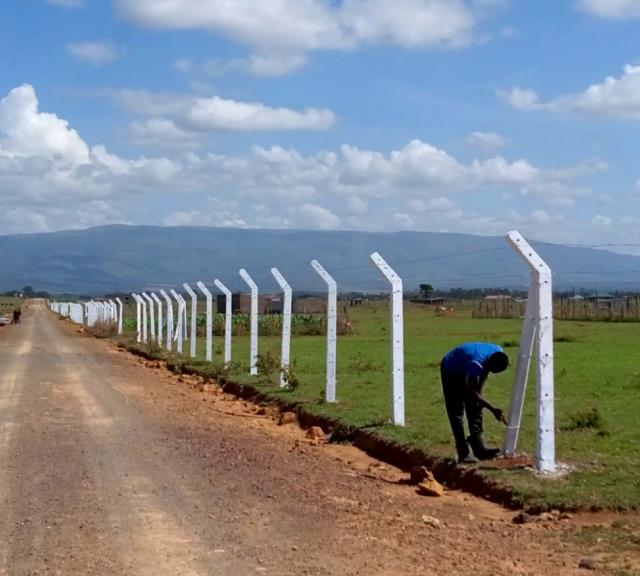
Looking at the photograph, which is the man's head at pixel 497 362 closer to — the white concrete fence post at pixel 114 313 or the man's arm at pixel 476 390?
the man's arm at pixel 476 390

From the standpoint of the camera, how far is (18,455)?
13188 millimetres

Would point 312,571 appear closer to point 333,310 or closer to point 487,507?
point 487,507

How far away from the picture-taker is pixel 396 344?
15070 millimetres

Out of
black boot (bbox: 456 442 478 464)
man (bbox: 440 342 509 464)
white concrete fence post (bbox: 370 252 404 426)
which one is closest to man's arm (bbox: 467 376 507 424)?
man (bbox: 440 342 509 464)

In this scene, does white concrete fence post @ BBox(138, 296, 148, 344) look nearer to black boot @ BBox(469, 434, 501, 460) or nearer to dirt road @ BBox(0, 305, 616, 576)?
dirt road @ BBox(0, 305, 616, 576)

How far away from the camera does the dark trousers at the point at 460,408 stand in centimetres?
1166

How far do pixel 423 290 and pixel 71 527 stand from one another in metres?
103

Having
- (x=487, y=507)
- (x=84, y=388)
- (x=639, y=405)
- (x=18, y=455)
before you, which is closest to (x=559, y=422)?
(x=639, y=405)

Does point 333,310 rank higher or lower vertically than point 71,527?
higher

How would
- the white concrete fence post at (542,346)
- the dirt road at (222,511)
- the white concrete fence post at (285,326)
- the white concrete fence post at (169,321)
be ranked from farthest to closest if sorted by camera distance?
the white concrete fence post at (169,321), the white concrete fence post at (285,326), the white concrete fence post at (542,346), the dirt road at (222,511)

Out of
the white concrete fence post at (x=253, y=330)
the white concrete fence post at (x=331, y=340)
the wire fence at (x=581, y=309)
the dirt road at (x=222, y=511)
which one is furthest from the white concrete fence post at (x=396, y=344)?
the wire fence at (x=581, y=309)

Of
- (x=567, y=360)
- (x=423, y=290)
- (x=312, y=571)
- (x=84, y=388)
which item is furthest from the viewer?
(x=423, y=290)

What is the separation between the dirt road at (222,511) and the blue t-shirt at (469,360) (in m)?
1.35

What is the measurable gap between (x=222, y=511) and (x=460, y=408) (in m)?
3.23
